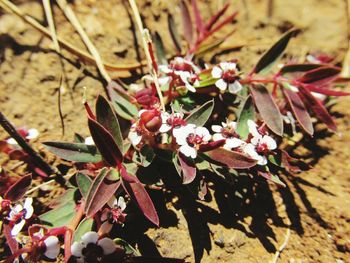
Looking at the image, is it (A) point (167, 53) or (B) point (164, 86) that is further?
(A) point (167, 53)

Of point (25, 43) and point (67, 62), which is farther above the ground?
point (25, 43)

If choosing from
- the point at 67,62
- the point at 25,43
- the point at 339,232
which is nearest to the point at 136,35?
the point at 67,62

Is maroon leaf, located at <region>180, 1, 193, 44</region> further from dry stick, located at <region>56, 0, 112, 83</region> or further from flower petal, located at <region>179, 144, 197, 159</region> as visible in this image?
flower petal, located at <region>179, 144, 197, 159</region>

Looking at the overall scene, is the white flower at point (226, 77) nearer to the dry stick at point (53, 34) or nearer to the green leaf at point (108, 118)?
the green leaf at point (108, 118)

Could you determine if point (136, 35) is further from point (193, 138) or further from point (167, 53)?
point (193, 138)

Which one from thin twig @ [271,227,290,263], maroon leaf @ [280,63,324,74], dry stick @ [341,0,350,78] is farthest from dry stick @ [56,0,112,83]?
dry stick @ [341,0,350,78]

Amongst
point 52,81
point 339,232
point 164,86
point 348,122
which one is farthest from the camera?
point 348,122

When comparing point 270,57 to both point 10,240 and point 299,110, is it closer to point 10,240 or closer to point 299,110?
point 299,110
